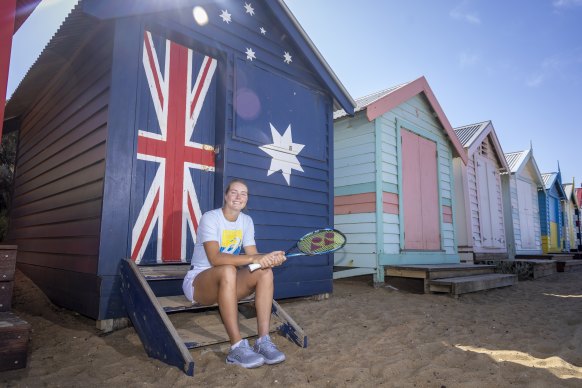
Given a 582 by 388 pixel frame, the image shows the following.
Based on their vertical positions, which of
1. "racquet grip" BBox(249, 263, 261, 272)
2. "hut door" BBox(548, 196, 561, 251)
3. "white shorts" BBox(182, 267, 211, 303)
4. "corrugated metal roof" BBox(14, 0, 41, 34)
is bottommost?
"white shorts" BBox(182, 267, 211, 303)

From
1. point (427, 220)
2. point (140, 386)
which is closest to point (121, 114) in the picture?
point (140, 386)

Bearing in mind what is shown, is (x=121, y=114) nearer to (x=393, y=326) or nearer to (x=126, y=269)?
(x=126, y=269)

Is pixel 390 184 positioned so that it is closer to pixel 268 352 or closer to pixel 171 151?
pixel 171 151

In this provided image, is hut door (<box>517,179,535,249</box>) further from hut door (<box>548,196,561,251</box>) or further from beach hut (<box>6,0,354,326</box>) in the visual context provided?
beach hut (<box>6,0,354,326</box>)

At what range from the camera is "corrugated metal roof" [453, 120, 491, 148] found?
11180mm

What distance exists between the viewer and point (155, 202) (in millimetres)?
4250

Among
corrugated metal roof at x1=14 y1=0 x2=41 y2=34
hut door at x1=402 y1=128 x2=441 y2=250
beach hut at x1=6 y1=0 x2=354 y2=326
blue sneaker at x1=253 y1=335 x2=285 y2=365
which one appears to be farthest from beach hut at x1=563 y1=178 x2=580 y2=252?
corrugated metal roof at x1=14 y1=0 x2=41 y2=34

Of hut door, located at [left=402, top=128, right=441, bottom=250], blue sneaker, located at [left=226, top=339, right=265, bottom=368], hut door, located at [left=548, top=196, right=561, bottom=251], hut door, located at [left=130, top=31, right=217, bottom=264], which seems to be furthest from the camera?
hut door, located at [left=548, top=196, right=561, bottom=251]

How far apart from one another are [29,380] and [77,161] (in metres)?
2.76

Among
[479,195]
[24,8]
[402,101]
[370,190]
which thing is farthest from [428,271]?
[24,8]

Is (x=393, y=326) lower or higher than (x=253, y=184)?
lower

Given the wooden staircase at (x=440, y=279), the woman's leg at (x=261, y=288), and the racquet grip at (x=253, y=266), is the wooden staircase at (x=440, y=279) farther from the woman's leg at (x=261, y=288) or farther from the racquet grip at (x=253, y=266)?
the racquet grip at (x=253, y=266)

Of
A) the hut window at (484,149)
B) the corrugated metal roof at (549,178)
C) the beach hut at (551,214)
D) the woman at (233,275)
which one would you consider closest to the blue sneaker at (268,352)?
the woman at (233,275)

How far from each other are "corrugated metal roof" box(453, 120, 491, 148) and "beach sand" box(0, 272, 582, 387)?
22.3ft
